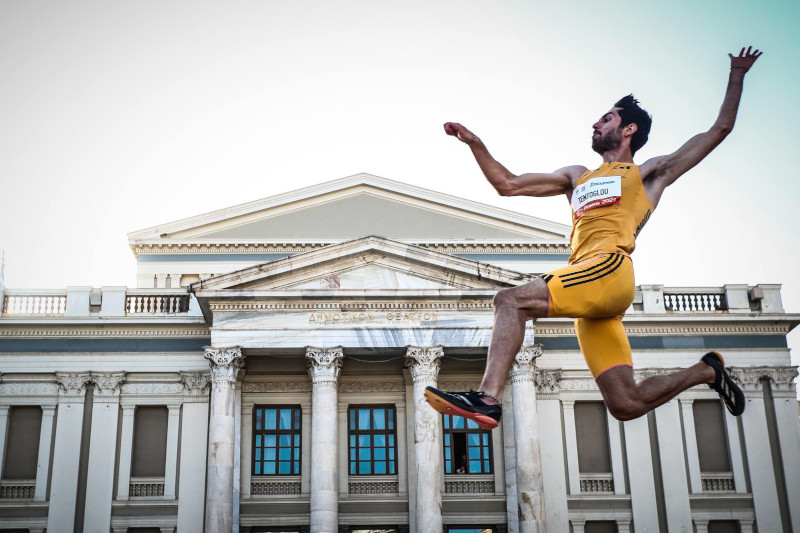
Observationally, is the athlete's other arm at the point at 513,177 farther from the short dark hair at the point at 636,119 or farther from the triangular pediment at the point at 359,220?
the triangular pediment at the point at 359,220

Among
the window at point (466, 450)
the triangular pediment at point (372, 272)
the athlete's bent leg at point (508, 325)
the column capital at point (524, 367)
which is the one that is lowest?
→ the athlete's bent leg at point (508, 325)

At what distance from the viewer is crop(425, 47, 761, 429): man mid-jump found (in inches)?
239

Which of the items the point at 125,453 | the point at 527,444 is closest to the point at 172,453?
the point at 125,453

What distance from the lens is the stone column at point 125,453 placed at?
30.6 metres

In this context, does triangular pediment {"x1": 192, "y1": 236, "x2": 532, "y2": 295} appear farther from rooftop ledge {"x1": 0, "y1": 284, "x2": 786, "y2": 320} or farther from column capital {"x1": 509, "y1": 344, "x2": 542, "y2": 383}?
rooftop ledge {"x1": 0, "y1": 284, "x2": 786, "y2": 320}

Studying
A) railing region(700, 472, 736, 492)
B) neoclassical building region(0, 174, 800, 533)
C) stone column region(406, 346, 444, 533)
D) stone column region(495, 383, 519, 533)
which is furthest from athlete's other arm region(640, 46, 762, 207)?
railing region(700, 472, 736, 492)

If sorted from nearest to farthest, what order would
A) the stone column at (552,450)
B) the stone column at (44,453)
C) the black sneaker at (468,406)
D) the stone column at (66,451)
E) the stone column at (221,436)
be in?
the black sneaker at (468,406)
the stone column at (221,436)
the stone column at (66,451)
the stone column at (44,453)
the stone column at (552,450)

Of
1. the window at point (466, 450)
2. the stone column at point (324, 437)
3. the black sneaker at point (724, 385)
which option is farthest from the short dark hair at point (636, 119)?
the window at point (466, 450)

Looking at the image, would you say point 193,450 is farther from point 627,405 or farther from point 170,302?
point 627,405

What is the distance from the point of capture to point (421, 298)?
2967 centimetres

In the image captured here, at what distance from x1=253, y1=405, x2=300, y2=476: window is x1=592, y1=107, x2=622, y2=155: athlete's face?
25.2 meters

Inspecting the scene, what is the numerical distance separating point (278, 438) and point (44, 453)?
7.03m

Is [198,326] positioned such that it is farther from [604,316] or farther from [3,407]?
[604,316]

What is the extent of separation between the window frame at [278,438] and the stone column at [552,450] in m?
7.44
